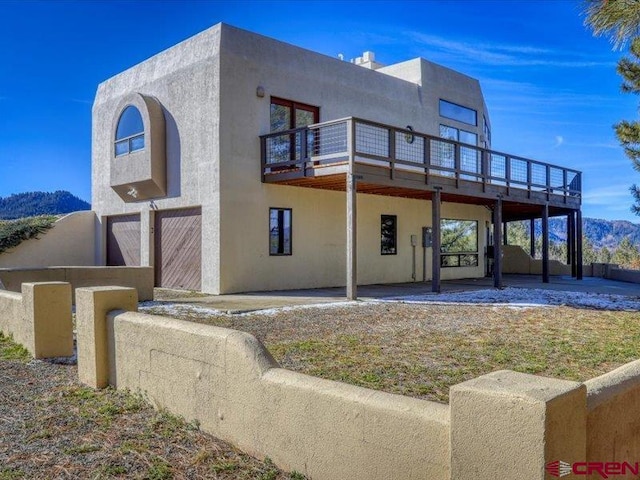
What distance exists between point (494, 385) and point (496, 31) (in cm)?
1747

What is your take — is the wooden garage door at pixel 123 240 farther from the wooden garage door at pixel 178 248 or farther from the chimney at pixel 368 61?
the chimney at pixel 368 61

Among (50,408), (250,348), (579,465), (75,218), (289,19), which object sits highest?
(289,19)

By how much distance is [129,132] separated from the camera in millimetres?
15859

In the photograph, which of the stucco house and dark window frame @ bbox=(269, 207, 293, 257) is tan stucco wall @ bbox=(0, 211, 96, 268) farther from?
dark window frame @ bbox=(269, 207, 293, 257)

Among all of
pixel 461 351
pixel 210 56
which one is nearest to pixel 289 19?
pixel 210 56

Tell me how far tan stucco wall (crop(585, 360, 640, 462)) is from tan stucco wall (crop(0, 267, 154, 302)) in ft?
34.5

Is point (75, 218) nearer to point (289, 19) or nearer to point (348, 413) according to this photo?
point (289, 19)

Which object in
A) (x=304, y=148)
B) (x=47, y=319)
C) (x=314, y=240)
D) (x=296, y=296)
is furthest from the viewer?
(x=314, y=240)

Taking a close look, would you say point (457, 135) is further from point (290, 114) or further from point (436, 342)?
point (436, 342)

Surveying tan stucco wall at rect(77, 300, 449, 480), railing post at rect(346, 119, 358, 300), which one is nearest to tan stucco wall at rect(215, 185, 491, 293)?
railing post at rect(346, 119, 358, 300)

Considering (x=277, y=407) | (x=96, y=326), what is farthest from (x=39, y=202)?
(x=277, y=407)

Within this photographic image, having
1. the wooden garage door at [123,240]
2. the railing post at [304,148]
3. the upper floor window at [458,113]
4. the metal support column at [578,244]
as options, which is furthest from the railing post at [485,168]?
the wooden garage door at [123,240]

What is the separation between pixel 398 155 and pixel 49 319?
513 inches

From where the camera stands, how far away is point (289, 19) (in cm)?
1598
